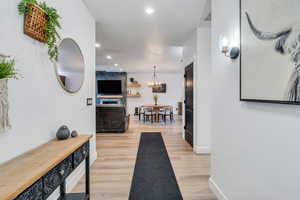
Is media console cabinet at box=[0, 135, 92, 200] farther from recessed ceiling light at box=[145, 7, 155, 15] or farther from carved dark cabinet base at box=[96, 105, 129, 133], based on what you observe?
carved dark cabinet base at box=[96, 105, 129, 133]

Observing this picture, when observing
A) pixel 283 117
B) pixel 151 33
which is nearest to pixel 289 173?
pixel 283 117

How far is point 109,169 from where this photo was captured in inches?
109

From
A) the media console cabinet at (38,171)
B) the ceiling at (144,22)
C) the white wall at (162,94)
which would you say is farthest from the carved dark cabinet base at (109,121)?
the white wall at (162,94)

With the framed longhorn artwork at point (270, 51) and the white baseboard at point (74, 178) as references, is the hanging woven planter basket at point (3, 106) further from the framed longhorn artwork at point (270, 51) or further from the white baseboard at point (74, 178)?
the framed longhorn artwork at point (270, 51)

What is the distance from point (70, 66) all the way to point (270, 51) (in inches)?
87.8

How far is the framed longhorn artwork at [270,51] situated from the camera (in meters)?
0.95

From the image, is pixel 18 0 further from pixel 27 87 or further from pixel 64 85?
pixel 64 85

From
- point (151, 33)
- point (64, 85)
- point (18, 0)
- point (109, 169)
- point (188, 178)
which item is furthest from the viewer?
point (151, 33)

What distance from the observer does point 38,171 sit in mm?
959

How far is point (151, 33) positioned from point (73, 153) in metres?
3.37

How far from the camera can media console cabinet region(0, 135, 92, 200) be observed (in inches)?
32.2

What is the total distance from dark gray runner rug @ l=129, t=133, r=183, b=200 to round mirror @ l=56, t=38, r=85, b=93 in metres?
1.66

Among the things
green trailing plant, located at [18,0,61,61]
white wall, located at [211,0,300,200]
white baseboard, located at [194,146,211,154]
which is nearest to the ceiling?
white wall, located at [211,0,300,200]

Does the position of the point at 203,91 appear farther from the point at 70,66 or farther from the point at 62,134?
the point at 62,134
